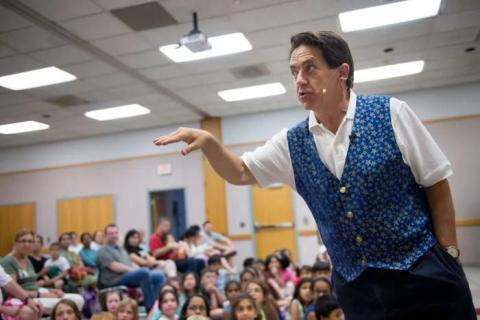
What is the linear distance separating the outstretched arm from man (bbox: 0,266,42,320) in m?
2.90

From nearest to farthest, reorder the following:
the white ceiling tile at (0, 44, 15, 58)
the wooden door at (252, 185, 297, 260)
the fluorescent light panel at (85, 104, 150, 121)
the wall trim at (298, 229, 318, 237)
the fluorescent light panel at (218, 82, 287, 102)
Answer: the white ceiling tile at (0, 44, 15, 58) < the fluorescent light panel at (218, 82, 287, 102) < the fluorescent light panel at (85, 104, 150, 121) < the wall trim at (298, 229, 318, 237) < the wooden door at (252, 185, 297, 260)

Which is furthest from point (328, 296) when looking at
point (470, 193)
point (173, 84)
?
point (470, 193)

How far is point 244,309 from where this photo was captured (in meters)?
3.74

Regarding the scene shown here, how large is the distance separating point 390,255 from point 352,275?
105mm

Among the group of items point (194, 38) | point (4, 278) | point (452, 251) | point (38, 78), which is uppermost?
point (38, 78)

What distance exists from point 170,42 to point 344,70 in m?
5.19

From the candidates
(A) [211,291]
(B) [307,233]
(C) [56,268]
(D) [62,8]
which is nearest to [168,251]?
(A) [211,291]

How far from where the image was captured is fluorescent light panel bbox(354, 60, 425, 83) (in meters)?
7.84

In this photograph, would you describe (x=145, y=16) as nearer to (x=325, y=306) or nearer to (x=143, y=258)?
(x=143, y=258)

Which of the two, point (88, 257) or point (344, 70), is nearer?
point (344, 70)

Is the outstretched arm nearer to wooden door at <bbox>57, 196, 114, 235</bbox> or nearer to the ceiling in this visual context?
the ceiling

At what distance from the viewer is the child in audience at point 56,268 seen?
5.12m

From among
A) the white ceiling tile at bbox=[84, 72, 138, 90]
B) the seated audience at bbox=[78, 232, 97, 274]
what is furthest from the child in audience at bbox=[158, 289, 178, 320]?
the white ceiling tile at bbox=[84, 72, 138, 90]

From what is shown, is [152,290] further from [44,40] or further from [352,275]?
[352,275]
